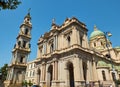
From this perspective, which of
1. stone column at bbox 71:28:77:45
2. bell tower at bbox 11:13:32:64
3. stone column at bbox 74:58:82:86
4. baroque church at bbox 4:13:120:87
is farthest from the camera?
bell tower at bbox 11:13:32:64

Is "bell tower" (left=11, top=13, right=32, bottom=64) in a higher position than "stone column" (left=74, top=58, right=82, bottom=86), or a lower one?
higher

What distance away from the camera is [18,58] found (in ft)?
147

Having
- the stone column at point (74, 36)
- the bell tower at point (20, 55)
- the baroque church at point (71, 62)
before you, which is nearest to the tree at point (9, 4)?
the baroque church at point (71, 62)

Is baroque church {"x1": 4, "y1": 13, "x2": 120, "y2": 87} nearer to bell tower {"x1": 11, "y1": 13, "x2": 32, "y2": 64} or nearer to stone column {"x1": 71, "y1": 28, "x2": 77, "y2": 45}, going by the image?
stone column {"x1": 71, "y1": 28, "x2": 77, "y2": 45}

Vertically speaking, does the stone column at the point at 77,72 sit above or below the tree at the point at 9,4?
below

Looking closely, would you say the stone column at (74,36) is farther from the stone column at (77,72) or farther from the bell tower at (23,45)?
the bell tower at (23,45)

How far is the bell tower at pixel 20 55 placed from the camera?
4231cm

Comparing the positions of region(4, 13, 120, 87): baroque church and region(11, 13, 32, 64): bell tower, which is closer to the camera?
region(4, 13, 120, 87): baroque church

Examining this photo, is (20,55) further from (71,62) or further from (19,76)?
(71,62)

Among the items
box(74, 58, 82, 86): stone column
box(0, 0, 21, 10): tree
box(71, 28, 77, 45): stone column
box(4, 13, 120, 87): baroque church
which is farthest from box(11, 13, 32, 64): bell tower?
box(0, 0, 21, 10): tree

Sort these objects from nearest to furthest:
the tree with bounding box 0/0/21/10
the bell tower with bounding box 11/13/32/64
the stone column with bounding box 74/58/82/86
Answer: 1. the tree with bounding box 0/0/21/10
2. the stone column with bounding box 74/58/82/86
3. the bell tower with bounding box 11/13/32/64

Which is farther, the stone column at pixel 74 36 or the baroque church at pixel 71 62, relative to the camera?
the stone column at pixel 74 36

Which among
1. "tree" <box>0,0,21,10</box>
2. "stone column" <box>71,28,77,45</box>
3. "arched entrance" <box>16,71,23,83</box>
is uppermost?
"stone column" <box>71,28,77,45</box>

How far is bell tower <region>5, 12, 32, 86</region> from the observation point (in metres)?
42.3
